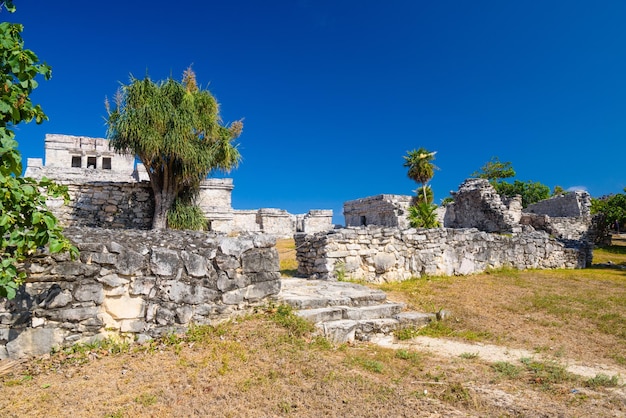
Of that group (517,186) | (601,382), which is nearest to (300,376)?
(601,382)

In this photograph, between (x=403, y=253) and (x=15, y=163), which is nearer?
(x=15, y=163)

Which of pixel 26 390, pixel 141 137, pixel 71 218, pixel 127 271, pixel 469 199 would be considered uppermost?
pixel 141 137

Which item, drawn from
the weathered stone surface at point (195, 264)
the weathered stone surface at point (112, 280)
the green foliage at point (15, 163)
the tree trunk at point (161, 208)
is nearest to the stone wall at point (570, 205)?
the tree trunk at point (161, 208)

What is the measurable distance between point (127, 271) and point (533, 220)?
24.2 metres

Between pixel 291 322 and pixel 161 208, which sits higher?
pixel 161 208

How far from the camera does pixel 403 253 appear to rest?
31.7 ft

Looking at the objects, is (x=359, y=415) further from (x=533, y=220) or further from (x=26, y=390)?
(x=533, y=220)

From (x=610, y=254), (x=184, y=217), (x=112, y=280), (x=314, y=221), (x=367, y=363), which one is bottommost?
(x=367, y=363)

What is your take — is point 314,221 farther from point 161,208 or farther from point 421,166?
point 161,208

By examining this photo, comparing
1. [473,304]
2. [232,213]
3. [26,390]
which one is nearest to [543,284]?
[473,304]

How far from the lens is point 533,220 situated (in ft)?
72.7

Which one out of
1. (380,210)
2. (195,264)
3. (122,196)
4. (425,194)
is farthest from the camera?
(425,194)

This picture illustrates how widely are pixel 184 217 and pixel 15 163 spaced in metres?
9.31

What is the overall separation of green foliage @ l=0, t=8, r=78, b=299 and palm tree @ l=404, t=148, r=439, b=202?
28769mm
